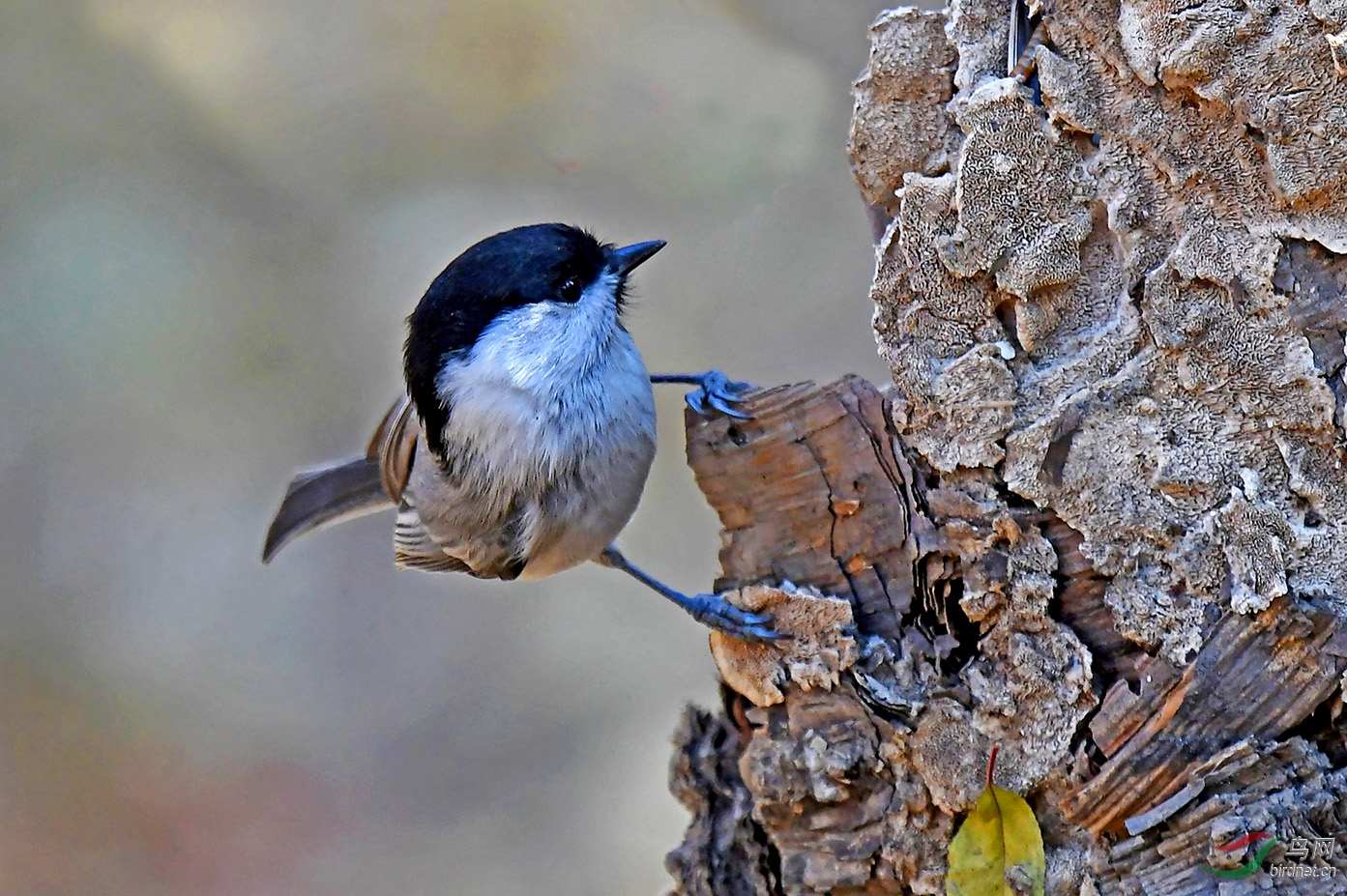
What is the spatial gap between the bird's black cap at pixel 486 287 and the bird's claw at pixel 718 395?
25cm

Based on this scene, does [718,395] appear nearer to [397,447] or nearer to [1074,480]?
[1074,480]

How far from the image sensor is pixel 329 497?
6.39 ft

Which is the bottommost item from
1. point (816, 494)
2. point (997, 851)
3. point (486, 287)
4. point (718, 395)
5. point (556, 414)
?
point (997, 851)

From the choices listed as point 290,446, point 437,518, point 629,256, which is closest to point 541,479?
point 437,518

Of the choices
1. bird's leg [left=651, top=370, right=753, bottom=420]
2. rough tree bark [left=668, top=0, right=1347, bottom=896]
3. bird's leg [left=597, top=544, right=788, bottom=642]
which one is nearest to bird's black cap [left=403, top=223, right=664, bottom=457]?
bird's leg [left=651, top=370, right=753, bottom=420]

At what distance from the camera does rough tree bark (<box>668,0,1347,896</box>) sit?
951 millimetres

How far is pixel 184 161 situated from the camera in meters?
2.29

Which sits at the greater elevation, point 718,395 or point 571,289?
point 571,289

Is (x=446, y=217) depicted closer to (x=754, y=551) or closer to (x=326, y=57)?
(x=326, y=57)

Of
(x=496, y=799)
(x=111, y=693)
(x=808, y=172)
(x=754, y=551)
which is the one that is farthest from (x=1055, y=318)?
(x=111, y=693)

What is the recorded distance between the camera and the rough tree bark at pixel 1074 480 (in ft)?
3.12

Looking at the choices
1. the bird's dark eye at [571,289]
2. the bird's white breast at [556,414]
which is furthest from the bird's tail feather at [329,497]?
the bird's dark eye at [571,289]

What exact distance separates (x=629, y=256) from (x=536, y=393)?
0.27 metres

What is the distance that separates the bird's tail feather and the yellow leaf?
1.21m
